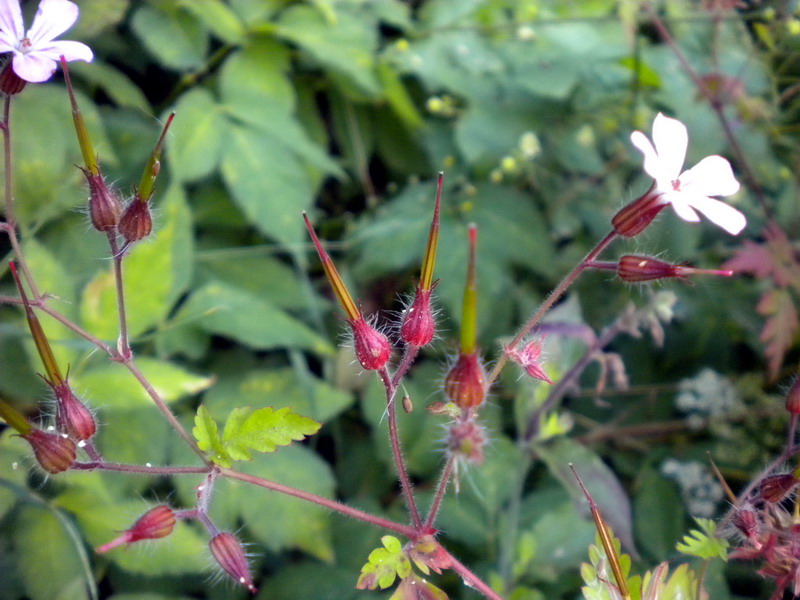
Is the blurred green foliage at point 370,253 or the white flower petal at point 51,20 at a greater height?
the white flower petal at point 51,20

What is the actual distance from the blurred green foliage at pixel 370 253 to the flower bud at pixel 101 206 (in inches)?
16.3

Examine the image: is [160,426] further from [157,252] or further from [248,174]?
[248,174]

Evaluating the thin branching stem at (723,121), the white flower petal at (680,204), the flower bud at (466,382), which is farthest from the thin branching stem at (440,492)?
the thin branching stem at (723,121)

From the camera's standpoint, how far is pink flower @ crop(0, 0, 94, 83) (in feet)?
3.21

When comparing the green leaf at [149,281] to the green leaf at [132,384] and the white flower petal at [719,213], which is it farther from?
the white flower petal at [719,213]

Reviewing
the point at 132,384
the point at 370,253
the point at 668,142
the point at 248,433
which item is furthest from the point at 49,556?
the point at 668,142

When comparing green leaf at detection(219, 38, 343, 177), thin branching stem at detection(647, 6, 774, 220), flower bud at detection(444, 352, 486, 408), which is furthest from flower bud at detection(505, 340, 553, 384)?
thin branching stem at detection(647, 6, 774, 220)

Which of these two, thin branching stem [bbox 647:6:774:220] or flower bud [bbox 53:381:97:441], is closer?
flower bud [bbox 53:381:97:441]

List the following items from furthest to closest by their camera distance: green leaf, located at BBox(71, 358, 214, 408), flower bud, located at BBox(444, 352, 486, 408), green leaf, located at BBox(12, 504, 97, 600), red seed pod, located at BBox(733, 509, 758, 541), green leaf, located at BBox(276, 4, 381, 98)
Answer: green leaf, located at BBox(276, 4, 381, 98)
green leaf, located at BBox(71, 358, 214, 408)
green leaf, located at BBox(12, 504, 97, 600)
red seed pod, located at BBox(733, 509, 758, 541)
flower bud, located at BBox(444, 352, 486, 408)

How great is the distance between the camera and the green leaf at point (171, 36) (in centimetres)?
193

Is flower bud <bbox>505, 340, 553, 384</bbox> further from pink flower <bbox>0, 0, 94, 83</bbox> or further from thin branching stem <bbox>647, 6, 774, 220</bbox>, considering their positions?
thin branching stem <bbox>647, 6, 774, 220</bbox>

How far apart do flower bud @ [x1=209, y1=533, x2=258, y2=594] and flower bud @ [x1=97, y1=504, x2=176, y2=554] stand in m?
0.08

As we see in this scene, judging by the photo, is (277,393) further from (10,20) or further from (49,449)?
(10,20)

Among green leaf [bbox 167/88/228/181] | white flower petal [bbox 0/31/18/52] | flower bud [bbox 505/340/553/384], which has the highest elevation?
white flower petal [bbox 0/31/18/52]
